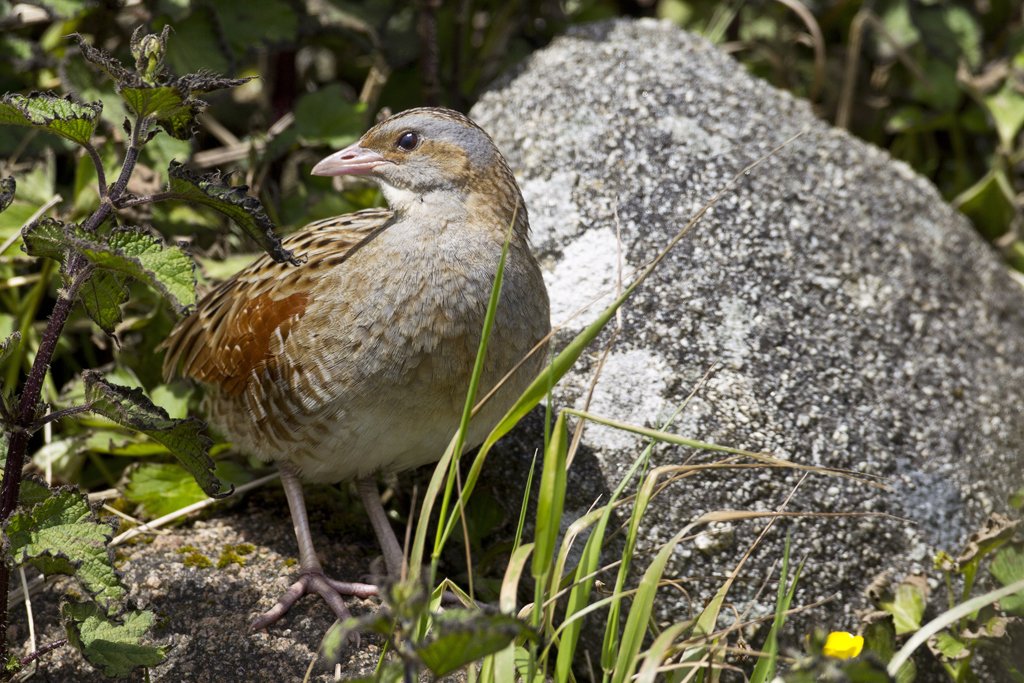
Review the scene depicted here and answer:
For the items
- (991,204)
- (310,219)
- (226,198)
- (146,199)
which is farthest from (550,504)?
(991,204)

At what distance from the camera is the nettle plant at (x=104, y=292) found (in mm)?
2309

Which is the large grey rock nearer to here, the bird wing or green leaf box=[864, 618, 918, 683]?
green leaf box=[864, 618, 918, 683]

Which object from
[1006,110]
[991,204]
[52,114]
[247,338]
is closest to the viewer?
[52,114]

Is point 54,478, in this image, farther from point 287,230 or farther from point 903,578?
point 903,578

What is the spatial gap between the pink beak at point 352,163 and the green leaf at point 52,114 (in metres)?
0.77

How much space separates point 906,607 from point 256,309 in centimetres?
187

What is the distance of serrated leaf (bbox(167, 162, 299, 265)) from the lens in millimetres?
2330

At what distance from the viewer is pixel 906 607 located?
3.04 m

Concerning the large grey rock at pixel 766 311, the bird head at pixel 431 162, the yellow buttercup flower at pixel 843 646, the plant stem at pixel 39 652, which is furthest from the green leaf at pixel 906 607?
the plant stem at pixel 39 652

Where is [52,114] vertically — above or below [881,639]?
above

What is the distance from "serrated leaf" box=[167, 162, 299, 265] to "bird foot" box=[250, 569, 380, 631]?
1077mm

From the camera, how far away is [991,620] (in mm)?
2861

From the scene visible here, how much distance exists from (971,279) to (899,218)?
33 cm

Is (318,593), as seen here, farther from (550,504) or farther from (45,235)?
(45,235)
